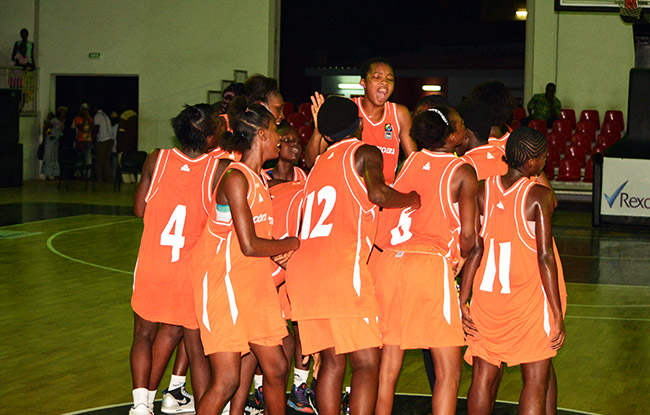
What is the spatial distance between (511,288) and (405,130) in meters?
1.45

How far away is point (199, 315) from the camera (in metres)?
3.89

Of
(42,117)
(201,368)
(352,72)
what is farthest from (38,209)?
(352,72)

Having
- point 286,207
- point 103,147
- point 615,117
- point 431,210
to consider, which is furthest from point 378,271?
point 103,147

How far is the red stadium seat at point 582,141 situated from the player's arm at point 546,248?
13.5 m

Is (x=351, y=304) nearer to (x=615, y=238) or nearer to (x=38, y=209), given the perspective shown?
(x=615, y=238)

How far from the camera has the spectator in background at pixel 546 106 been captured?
16828 millimetres

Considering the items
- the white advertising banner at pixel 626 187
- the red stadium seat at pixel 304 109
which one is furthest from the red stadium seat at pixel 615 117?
the red stadium seat at pixel 304 109

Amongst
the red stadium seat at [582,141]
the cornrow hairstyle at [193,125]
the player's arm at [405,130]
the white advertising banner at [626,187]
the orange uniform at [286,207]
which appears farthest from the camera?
the red stadium seat at [582,141]

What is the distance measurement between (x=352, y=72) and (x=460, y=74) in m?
3.35

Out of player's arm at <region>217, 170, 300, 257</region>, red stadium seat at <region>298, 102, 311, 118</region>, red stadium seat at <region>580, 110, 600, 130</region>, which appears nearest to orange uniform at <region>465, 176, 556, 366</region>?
player's arm at <region>217, 170, 300, 257</region>

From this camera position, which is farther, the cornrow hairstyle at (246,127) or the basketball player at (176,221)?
the basketball player at (176,221)

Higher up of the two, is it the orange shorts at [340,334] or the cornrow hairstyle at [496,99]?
the cornrow hairstyle at [496,99]

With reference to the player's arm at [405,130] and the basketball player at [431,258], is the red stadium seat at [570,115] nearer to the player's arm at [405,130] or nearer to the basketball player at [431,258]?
the player's arm at [405,130]

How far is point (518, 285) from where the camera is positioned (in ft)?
13.0
